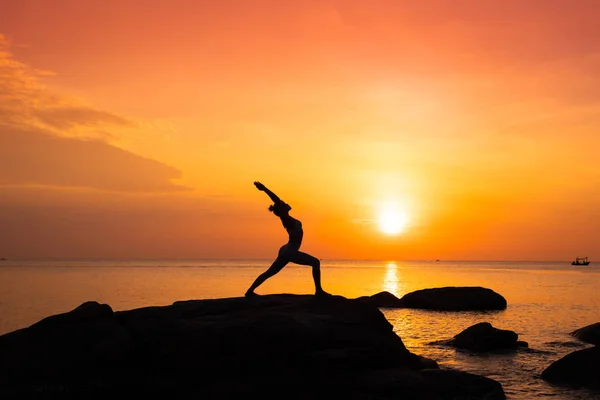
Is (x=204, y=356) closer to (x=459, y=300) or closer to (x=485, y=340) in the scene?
(x=485, y=340)

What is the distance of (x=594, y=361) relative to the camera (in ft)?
71.6

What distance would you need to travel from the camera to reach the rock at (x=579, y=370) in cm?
2167

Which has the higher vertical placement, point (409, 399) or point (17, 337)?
point (17, 337)

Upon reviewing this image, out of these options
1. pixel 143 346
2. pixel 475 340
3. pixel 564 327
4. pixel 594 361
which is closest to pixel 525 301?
pixel 564 327

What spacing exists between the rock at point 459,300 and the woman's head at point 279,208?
40.6 meters

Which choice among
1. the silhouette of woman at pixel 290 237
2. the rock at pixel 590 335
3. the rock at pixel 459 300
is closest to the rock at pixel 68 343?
the silhouette of woman at pixel 290 237

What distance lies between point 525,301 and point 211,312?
5738 centimetres

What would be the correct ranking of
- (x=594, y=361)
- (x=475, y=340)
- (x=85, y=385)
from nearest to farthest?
(x=85, y=385) < (x=594, y=361) < (x=475, y=340)

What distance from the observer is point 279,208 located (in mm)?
16297

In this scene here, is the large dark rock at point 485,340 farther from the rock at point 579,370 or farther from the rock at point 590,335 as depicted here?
the rock at point 579,370

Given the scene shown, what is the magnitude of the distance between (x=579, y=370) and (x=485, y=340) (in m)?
7.97

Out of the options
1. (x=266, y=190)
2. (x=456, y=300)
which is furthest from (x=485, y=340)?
(x=456, y=300)

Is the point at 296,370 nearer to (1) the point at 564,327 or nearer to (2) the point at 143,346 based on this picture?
(2) the point at 143,346

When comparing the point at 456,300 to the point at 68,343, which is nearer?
the point at 68,343
